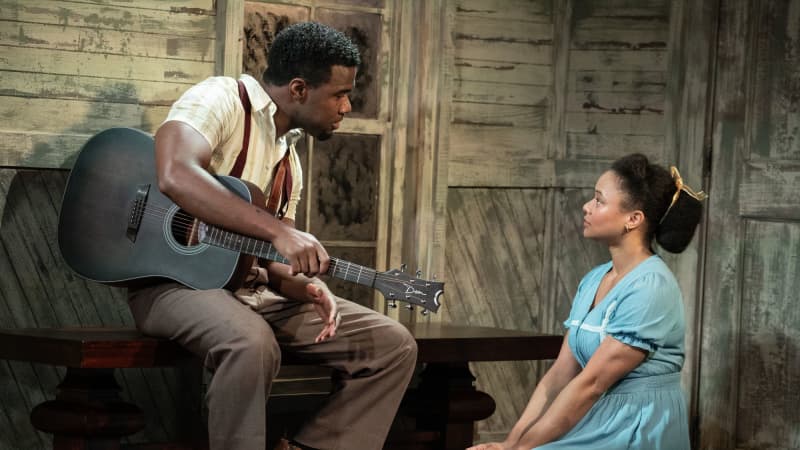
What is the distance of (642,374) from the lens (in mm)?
3232

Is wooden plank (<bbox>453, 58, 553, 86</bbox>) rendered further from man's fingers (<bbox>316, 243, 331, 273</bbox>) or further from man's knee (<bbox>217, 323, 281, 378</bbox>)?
man's knee (<bbox>217, 323, 281, 378</bbox>)

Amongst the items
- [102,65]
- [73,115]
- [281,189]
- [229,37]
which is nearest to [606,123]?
[229,37]

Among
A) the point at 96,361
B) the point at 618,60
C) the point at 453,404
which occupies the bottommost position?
the point at 453,404

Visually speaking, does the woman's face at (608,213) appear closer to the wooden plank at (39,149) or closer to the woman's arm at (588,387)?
the woman's arm at (588,387)

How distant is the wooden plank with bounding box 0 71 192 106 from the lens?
13.8 ft

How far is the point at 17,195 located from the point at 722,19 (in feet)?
10.5

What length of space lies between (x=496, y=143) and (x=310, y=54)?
64.6 inches

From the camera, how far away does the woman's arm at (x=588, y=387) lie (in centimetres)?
318

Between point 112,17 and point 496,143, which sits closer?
point 112,17

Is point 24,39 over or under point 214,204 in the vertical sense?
over

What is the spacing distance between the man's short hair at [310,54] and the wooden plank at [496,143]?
4.56 ft

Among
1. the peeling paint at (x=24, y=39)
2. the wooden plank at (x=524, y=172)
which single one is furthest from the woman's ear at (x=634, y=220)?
the peeling paint at (x=24, y=39)

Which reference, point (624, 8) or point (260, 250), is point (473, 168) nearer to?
point (624, 8)

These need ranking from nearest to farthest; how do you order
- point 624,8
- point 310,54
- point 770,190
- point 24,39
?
point 310,54 < point 24,39 < point 770,190 < point 624,8
